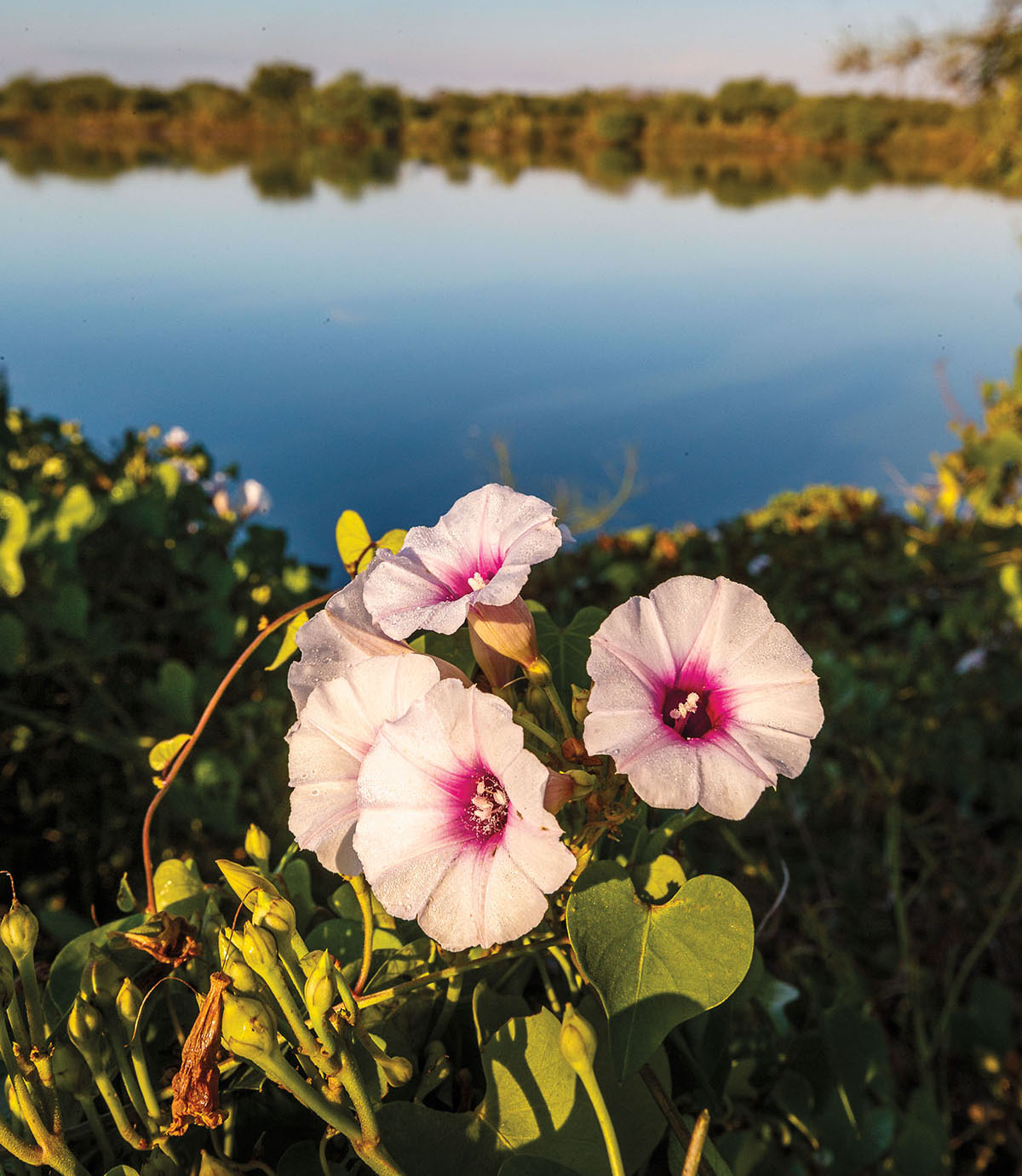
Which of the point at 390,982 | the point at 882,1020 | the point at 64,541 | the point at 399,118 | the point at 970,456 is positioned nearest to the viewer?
the point at 390,982

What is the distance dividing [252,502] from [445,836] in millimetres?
1974

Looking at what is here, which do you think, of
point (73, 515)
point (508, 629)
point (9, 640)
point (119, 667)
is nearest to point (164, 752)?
point (508, 629)

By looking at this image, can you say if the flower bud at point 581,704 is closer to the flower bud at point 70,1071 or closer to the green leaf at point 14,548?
the flower bud at point 70,1071

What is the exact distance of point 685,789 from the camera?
53 centimetres

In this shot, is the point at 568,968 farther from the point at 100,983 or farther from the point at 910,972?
the point at 910,972

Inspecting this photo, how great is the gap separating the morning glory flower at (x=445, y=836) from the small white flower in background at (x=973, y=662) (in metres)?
2.87

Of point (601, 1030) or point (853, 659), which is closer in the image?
point (601, 1030)

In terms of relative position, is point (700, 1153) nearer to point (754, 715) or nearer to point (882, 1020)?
point (754, 715)

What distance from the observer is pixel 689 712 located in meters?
0.62

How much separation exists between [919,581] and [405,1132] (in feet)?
12.1

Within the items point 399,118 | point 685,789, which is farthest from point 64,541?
point 399,118

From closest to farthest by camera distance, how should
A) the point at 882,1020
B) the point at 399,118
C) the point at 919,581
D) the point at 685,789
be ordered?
the point at 685,789, the point at 882,1020, the point at 919,581, the point at 399,118

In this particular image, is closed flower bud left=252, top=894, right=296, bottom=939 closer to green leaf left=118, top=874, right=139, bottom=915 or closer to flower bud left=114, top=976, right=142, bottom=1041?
flower bud left=114, top=976, right=142, bottom=1041

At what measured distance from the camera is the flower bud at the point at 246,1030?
1.44 feet
